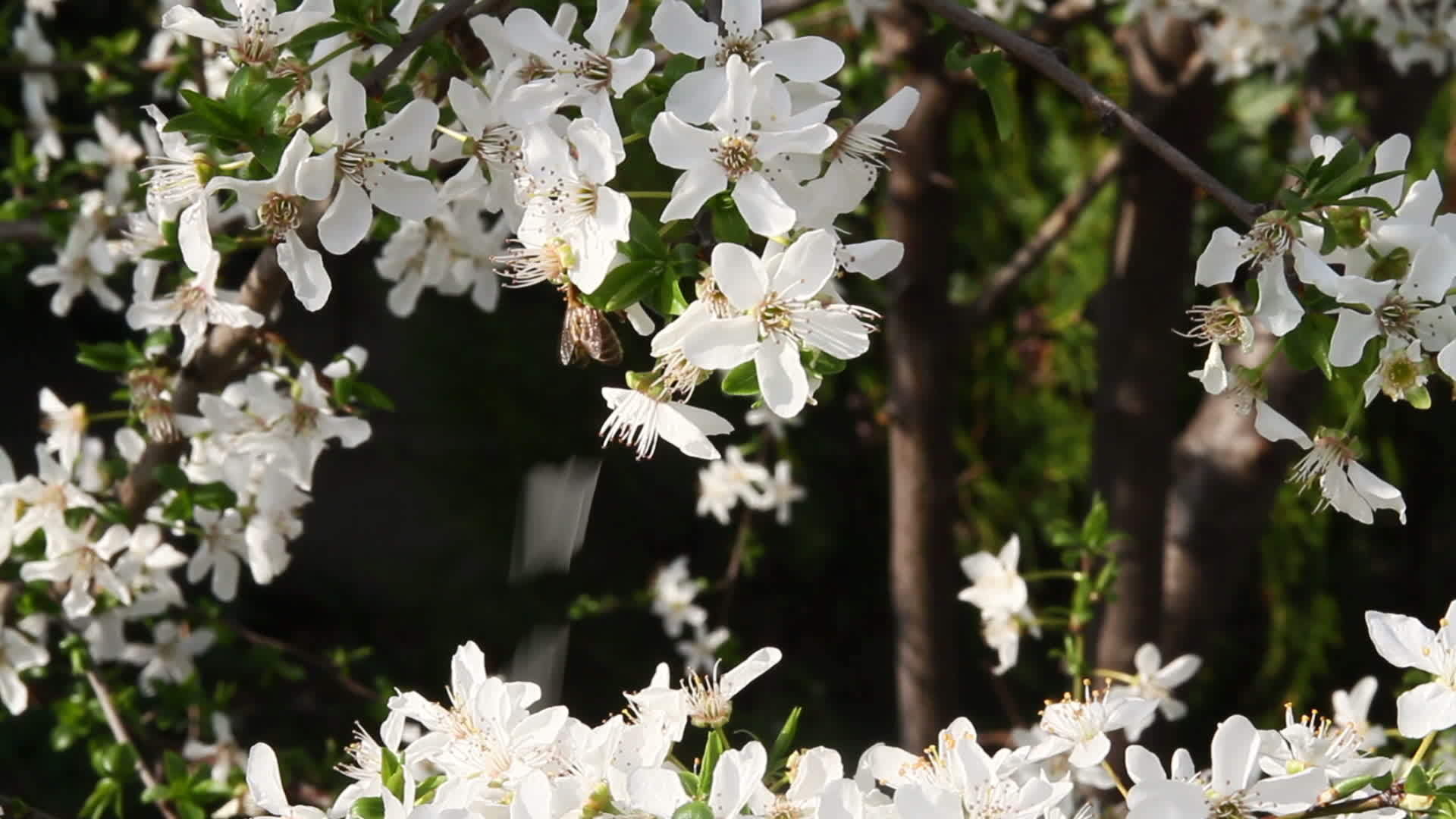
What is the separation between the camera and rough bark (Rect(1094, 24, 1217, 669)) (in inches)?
79.6

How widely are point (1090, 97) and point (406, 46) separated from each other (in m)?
0.45

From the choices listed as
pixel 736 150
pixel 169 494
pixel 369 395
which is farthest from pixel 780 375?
pixel 169 494

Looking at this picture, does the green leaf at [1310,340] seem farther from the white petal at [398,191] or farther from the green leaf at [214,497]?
the green leaf at [214,497]

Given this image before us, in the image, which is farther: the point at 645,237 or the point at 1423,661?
the point at 1423,661

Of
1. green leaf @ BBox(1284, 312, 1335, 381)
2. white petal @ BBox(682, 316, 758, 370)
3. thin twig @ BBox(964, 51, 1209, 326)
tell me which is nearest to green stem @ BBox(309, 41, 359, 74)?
white petal @ BBox(682, 316, 758, 370)

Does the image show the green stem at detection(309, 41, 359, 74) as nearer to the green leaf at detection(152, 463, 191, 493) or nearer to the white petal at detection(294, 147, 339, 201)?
the white petal at detection(294, 147, 339, 201)

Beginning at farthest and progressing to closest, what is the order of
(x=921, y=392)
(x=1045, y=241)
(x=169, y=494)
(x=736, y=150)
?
(x=1045, y=241) < (x=921, y=392) < (x=169, y=494) < (x=736, y=150)

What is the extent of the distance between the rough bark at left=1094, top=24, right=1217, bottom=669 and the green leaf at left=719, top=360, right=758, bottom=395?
1282 mm

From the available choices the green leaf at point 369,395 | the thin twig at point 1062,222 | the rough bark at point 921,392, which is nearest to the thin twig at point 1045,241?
the thin twig at point 1062,222

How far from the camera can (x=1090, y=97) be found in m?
0.91

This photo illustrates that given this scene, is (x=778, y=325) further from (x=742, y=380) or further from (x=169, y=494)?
(x=169, y=494)

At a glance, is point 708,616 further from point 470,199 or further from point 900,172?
point 470,199

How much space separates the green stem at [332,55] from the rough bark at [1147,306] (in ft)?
4.60

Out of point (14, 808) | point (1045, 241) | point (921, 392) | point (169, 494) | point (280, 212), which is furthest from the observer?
point (1045, 241)
